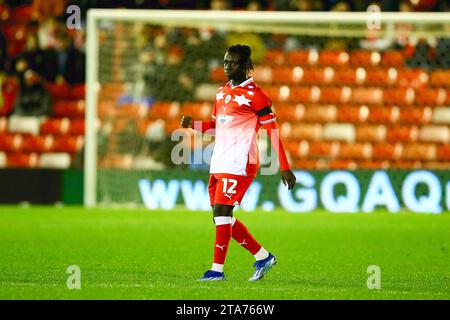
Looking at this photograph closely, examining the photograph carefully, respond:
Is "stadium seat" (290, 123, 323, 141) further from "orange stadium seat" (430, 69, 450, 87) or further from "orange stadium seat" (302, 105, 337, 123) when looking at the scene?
"orange stadium seat" (430, 69, 450, 87)

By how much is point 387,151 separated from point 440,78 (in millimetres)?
1563

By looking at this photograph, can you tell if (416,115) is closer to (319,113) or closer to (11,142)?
(319,113)

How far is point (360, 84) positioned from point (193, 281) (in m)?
11.9

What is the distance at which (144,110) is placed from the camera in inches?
783

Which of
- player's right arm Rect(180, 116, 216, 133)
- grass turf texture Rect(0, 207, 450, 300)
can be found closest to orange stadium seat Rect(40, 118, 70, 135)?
grass turf texture Rect(0, 207, 450, 300)

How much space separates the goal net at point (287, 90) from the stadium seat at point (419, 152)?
0.7 inches

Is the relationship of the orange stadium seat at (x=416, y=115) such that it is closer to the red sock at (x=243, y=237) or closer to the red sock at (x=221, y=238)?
the red sock at (x=243, y=237)

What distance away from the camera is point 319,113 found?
66.3 ft

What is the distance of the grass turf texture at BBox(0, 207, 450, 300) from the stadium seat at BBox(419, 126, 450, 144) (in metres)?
2.58

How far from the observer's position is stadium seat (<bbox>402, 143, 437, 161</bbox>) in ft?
63.1

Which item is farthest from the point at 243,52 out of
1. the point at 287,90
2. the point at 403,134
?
the point at 287,90

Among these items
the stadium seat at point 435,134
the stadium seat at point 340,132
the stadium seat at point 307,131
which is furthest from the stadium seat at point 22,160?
the stadium seat at point 435,134
